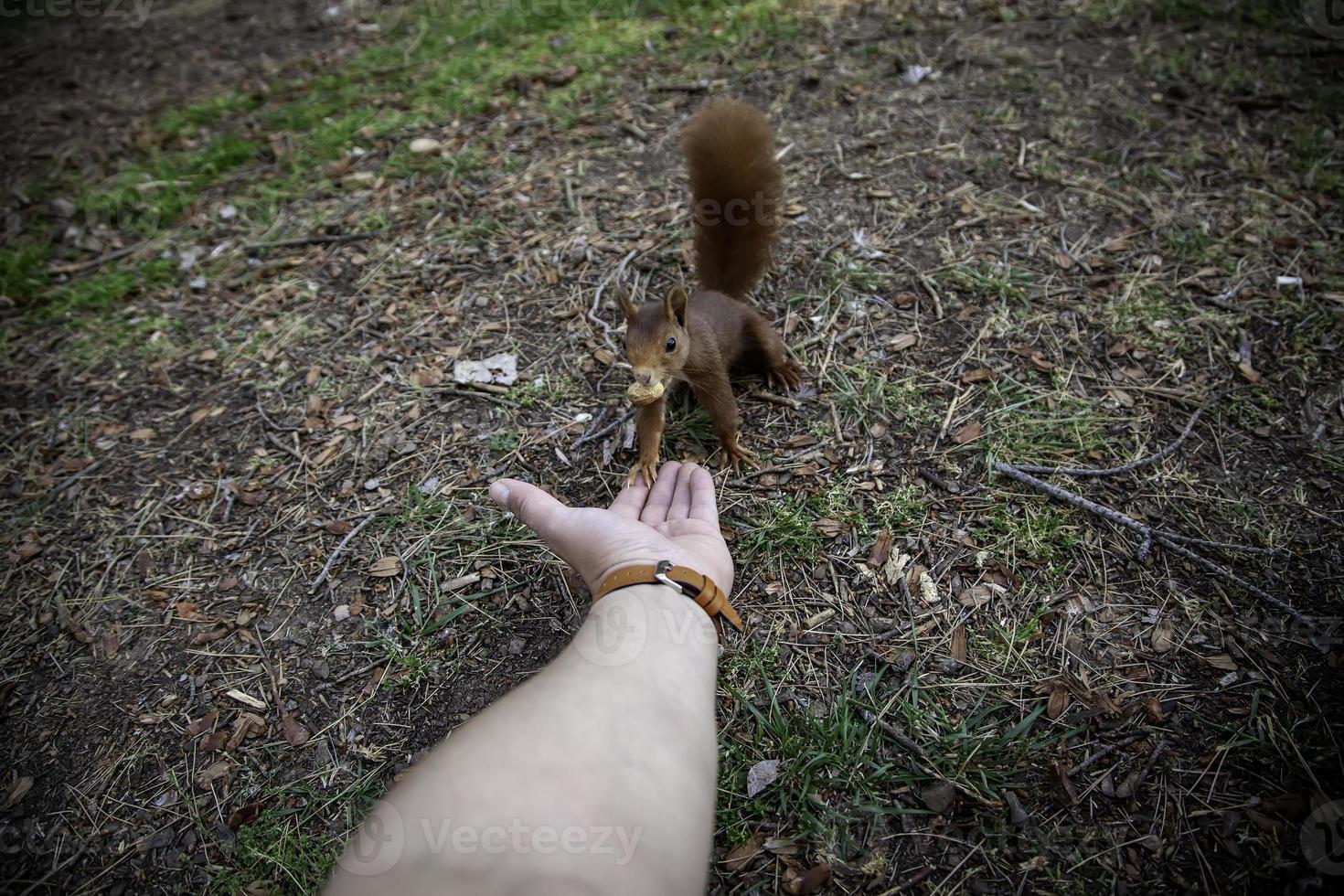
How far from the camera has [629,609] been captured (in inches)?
61.6

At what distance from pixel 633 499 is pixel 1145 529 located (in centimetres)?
142

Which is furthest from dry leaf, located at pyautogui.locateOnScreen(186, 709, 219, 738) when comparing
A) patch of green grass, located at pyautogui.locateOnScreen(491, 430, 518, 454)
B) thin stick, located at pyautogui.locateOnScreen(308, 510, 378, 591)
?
patch of green grass, located at pyautogui.locateOnScreen(491, 430, 518, 454)

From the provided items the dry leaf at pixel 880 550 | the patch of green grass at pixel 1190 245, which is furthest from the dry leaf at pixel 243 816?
the patch of green grass at pixel 1190 245

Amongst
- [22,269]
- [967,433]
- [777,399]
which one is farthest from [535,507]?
[22,269]

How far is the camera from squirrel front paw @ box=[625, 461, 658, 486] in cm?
213

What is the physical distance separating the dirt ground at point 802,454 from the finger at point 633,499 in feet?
0.61

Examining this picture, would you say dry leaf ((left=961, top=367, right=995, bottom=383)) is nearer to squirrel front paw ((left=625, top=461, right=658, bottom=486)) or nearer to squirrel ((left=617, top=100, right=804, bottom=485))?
squirrel ((left=617, top=100, right=804, bottom=485))

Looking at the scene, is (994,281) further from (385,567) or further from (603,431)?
(385,567)

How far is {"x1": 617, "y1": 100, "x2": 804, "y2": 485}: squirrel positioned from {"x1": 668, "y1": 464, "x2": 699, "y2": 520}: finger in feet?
0.34

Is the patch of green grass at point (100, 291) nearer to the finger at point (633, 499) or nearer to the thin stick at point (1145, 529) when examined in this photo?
the finger at point (633, 499)

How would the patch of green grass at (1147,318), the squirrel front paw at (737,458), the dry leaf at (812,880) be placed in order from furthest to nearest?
the patch of green grass at (1147,318)
the squirrel front paw at (737,458)
the dry leaf at (812,880)

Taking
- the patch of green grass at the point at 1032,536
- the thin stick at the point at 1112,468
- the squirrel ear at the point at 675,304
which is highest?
the squirrel ear at the point at 675,304

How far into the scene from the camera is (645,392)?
1.91 m

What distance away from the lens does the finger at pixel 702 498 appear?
1933 millimetres
